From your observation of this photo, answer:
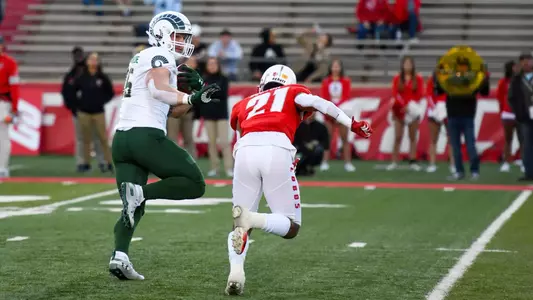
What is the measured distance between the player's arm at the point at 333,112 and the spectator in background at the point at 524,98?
10102mm

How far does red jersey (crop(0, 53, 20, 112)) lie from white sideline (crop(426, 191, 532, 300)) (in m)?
7.60

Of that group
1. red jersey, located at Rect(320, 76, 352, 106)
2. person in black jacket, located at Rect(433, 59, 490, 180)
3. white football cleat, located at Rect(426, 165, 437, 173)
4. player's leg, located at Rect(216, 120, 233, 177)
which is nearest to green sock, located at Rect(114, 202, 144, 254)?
person in black jacket, located at Rect(433, 59, 490, 180)

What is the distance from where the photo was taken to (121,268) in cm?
784

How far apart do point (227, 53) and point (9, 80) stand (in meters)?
7.12

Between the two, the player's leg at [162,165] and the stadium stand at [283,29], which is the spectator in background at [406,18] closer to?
the stadium stand at [283,29]

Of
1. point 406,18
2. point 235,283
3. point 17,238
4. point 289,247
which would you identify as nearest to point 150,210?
point 17,238

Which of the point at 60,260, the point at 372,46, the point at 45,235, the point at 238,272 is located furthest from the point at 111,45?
the point at 238,272

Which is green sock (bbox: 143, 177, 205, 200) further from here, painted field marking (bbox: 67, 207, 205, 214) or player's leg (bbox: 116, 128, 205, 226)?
painted field marking (bbox: 67, 207, 205, 214)

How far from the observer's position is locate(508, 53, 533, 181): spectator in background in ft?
56.3

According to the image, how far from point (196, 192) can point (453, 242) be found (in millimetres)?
3201

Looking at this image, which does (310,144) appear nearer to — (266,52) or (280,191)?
(266,52)

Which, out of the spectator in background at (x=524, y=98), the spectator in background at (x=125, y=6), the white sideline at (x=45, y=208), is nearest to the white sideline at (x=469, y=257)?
the spectator in background at (x=524, y=98)

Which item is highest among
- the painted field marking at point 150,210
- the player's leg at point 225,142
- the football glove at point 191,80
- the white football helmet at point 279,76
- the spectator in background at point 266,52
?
the white football helmet at point 279,76

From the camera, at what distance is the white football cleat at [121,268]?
7844mm
